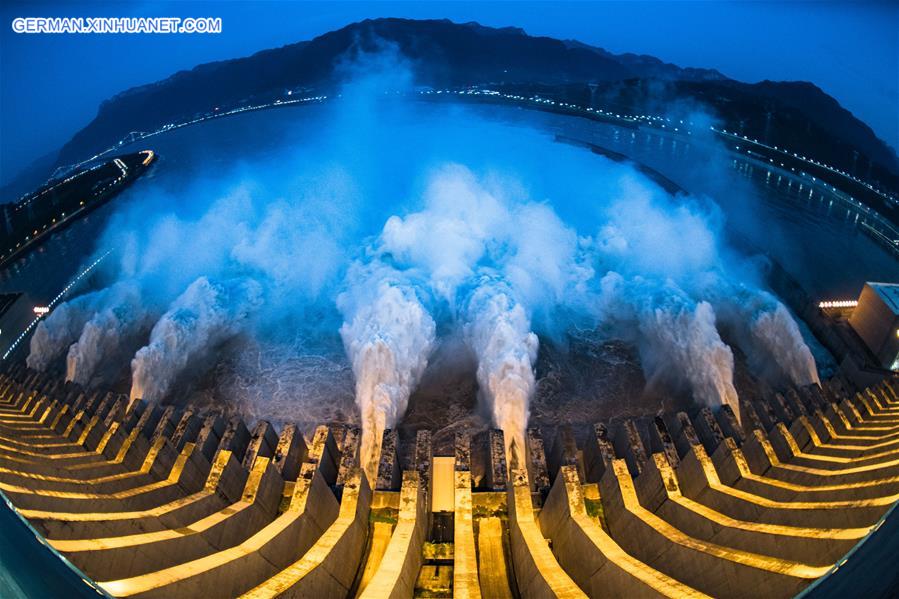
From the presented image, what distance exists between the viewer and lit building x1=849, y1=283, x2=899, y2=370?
18.1 m

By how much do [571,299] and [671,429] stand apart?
36.1 ft

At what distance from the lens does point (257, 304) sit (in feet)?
79.2

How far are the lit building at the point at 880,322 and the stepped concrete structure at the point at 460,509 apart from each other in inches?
189

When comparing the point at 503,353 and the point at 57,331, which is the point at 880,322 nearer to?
the point at 503,353

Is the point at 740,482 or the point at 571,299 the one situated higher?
the point at 740,482

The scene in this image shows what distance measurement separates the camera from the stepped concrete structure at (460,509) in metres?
6.64

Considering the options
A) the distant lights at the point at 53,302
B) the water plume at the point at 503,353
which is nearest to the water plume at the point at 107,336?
the distant lights at the point at 53,302

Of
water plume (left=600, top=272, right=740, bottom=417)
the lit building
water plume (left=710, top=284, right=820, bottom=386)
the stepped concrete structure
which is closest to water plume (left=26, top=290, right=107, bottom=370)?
the stepped concrete structure

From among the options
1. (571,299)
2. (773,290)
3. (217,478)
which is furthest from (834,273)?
(217,478)

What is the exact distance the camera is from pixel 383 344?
19656 millimetres

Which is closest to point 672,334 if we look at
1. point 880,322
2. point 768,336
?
point 768,336

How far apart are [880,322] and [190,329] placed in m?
25.9

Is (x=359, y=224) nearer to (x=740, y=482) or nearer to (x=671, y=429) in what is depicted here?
(x=671, y=429)

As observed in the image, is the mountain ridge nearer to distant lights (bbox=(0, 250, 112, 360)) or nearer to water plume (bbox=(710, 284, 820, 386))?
water plume (bbox=(710, 284, 820, 386))
